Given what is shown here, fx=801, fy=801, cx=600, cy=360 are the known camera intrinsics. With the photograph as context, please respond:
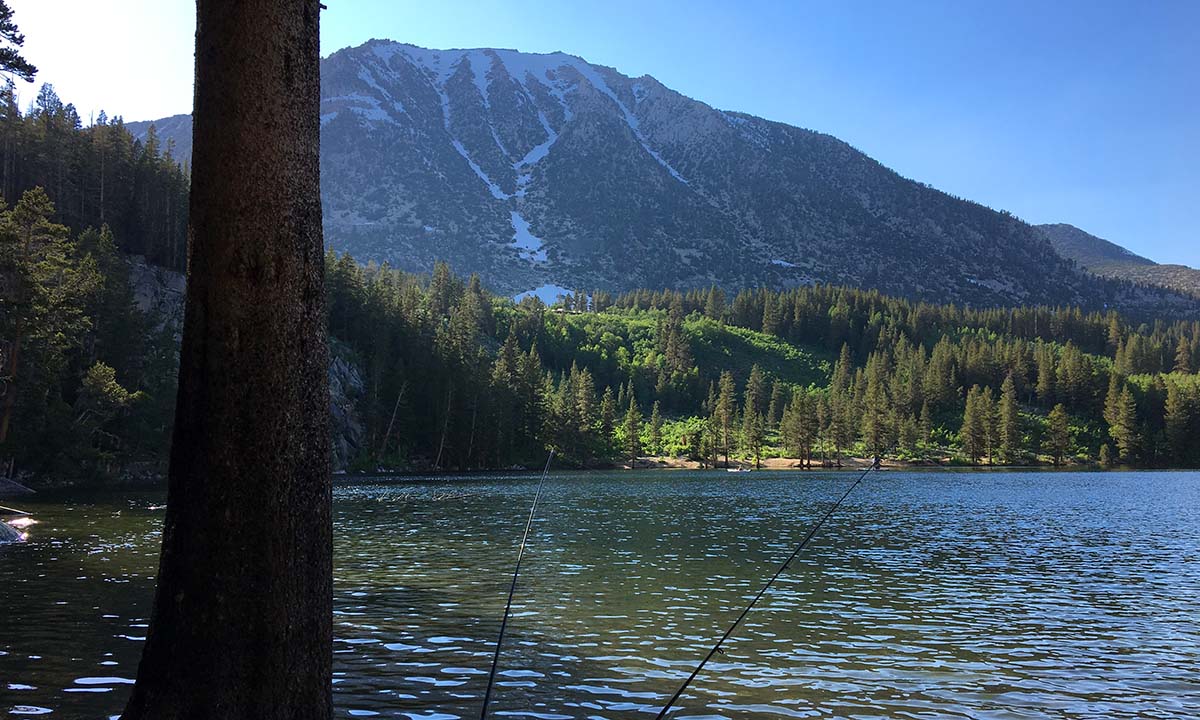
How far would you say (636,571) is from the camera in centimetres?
2314

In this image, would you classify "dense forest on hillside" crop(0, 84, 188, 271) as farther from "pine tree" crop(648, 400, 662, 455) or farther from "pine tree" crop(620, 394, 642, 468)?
"pine tree" crop(648, 400, 662, 455)

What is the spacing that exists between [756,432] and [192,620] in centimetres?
13647

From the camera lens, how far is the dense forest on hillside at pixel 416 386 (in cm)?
5034

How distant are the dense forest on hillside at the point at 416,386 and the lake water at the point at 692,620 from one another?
19.8m

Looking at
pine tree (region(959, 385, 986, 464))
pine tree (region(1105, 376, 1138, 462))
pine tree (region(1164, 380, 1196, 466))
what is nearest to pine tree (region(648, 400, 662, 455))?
pine tree (region(959, 385, 986, 464))

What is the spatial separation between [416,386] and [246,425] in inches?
3843

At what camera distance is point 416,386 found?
330 feet

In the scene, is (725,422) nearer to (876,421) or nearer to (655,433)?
(655,433)

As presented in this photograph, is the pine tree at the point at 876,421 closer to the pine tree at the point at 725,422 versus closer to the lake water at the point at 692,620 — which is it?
the pine tree at the point at 725,422

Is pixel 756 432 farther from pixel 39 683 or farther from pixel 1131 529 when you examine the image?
pixel 39 683

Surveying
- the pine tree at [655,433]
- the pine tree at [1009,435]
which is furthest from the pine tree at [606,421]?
the pine tree at [1009,435]

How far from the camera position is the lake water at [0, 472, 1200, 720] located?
1109cm

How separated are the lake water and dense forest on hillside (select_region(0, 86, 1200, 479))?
19757 millimetres

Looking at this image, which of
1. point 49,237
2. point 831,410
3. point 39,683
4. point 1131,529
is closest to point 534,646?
point 39,683
